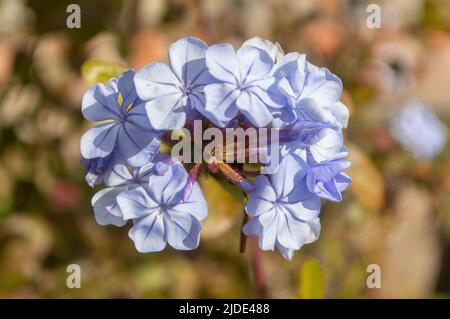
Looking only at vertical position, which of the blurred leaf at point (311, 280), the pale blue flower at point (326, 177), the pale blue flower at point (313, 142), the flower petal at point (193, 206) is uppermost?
the pale blue flower at point (313, 142)

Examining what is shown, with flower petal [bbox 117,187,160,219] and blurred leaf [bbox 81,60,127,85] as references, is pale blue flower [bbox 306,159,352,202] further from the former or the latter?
blurred leaf [bbox 81,60,127,85]

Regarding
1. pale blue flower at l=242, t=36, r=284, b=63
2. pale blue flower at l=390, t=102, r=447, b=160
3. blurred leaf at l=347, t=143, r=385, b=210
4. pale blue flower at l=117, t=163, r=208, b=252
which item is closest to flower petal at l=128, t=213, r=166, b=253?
pale blue flower at l=117, t=163, r=208, b=252

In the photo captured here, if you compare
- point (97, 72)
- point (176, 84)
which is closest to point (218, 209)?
point (97, 72)

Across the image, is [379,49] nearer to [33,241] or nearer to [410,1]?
[410,1]

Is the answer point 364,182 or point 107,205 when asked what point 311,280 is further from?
point 107,205

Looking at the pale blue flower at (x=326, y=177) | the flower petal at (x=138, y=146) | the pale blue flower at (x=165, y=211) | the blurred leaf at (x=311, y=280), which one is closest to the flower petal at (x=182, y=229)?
the pale blue flower at (x=165, y=211)

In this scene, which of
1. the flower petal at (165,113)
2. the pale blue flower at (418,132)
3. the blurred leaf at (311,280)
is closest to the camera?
the flower petal at (165,113)

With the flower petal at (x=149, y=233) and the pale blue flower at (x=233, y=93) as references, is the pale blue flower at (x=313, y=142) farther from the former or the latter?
the flower petal at (x=149, y=233)
